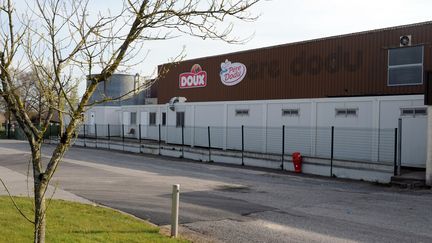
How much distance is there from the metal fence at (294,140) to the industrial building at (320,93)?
0.18 feet

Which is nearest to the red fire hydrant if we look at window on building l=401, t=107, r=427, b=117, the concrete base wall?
the concrete base wall

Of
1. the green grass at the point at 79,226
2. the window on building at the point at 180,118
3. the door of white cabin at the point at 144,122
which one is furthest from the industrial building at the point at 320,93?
the green grass at the point at 79,226

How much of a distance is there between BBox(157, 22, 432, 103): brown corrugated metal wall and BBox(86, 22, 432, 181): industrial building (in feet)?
0.15

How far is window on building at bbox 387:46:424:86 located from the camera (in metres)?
21.3

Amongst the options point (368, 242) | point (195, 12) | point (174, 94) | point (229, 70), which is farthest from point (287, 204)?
point (174, 94)

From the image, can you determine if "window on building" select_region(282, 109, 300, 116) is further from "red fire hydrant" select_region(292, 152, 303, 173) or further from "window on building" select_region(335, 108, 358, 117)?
"red fire hydrant" select_region(292, 152, 303, 173)

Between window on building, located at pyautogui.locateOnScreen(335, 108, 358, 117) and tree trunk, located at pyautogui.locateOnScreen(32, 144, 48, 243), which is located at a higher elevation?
window on building, located at pyautogui.locateOnScreen(335, 108, 358, 117)

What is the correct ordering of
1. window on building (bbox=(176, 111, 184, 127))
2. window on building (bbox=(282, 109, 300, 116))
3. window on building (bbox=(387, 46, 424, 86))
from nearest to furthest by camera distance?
1. window on building (bbox=(387, 46, 424, 86))
2. window on building (bbox=(282, 109, 300, 116))
3. window on building (bbox=(176, 111, 184, 127))

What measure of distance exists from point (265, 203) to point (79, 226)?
562 cm

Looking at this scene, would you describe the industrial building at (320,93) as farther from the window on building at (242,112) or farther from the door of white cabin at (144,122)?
the door of white cabin at (144,122)

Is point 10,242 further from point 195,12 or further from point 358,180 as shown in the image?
point 358,180

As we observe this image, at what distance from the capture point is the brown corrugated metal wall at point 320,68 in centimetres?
2241

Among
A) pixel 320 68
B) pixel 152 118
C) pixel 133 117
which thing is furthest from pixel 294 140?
pixel 133 117

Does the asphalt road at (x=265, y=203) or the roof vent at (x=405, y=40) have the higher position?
the roof vent at (x=405, y=40)
